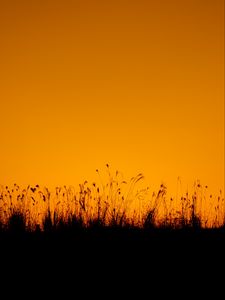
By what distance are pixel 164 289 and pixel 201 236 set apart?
2.31m

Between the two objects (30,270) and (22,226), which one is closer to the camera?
(30,270)

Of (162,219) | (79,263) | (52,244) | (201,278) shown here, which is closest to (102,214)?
(162,219)

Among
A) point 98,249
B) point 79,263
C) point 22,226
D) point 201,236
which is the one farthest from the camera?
point 22,226

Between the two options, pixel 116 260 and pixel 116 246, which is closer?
pixel 116 260

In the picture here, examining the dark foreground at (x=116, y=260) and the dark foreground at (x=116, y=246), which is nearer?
the dark foreground at (x=116, y=260)

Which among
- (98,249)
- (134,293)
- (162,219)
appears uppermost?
(162,219)

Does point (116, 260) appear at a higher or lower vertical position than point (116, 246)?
lower

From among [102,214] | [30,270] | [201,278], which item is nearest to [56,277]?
[30,270]

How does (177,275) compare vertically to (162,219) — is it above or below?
below

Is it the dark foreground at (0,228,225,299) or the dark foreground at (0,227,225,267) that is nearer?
the dark foreground at (0,228,225,299)

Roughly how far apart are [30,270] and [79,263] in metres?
0.49

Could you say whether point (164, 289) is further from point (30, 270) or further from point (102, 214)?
point (102, 214)

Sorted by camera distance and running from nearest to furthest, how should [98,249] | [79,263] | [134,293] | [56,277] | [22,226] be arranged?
[134,293] → [56,277] → [79,263] → [98,249] → [22,226]

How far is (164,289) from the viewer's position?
507 cm
